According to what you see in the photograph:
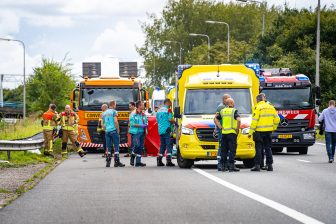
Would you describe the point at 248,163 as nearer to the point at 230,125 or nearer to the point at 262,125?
the point at 262,125

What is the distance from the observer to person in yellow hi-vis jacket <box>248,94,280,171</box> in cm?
2042

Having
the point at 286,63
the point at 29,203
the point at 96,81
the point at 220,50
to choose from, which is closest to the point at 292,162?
the point at 96,81

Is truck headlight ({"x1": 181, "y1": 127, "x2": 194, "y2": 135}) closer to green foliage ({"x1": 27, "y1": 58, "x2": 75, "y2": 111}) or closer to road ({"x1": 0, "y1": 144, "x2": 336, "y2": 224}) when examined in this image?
road ({"x1": 0, "y1": 144, "x2": 336, "y2": 224})

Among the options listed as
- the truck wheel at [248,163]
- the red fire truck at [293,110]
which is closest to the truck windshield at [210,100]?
the truck wheel at [248,163]

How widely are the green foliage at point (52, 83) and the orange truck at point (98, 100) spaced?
117ft

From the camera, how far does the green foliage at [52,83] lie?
225 ft

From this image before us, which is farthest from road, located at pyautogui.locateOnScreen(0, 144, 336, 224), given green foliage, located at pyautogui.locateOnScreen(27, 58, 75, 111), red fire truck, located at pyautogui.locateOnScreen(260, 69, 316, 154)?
green foliage, located at pyautogui.locateOnScreen(27, 58, 75, 111)

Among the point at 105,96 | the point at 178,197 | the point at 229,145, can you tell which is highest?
the point at 105,96

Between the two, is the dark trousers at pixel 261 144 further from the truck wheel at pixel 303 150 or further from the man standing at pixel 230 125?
the truck wheel at pixel 303 150

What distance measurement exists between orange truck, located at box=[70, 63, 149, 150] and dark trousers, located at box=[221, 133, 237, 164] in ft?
37.2

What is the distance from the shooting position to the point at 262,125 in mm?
20578

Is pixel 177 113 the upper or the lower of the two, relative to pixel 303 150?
upper

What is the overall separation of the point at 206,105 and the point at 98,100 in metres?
10.5

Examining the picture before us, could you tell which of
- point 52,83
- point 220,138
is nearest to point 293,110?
point 220,138
